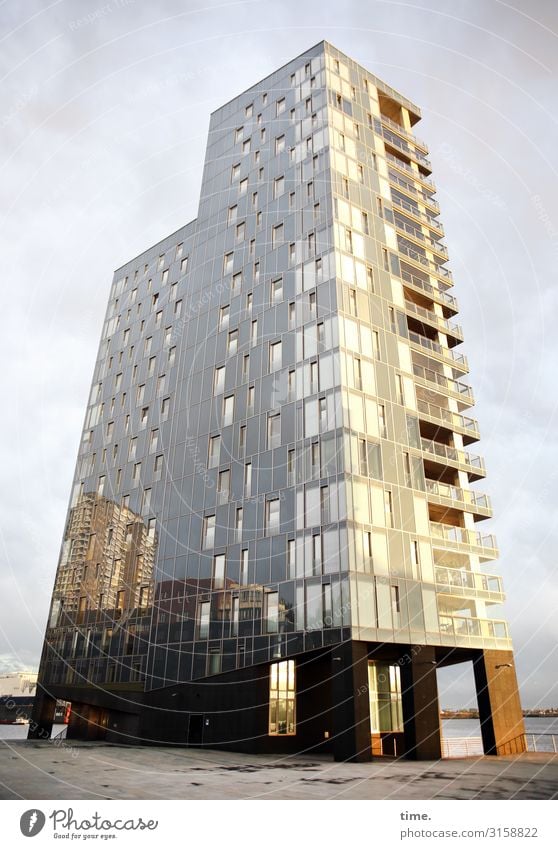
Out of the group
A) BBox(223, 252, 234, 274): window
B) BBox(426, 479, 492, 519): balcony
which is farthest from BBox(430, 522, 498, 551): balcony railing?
BBox(223, 252, 234, 274): window

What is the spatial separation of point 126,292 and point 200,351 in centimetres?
1942

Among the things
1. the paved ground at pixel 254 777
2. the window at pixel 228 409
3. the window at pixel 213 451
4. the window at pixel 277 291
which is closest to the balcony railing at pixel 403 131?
the window at pixel 277 291

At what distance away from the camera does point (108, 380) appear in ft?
181

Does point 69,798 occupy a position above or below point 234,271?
below

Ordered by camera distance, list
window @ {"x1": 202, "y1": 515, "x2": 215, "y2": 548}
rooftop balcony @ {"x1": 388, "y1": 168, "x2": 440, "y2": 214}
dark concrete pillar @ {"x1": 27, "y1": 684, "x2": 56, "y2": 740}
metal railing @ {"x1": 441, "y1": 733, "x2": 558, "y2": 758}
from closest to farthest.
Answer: metal railing @ {"x1": 441, "y1": 733, "x2": 558, "y2": 758} < window @ {"x1": 202, "y1": 515, "x2": 215, "y2": 548} < dark concrete pillar @ {"x1": 27, "y1": 684, "x2": 56, "y2": 740} < rooftop balcony @ {"x1": 388, "y1": 168, "x2": 440, "y2": 214}

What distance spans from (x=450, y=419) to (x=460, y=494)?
538cm

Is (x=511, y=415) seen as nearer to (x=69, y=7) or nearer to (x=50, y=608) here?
(x=50, y=608)

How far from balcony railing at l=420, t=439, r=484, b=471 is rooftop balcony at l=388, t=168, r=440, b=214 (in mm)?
22453

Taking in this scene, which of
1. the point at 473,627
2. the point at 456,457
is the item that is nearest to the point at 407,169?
the point at 456,457

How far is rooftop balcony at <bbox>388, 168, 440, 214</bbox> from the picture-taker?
47.6m

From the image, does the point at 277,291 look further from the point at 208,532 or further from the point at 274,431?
the point at 208,532

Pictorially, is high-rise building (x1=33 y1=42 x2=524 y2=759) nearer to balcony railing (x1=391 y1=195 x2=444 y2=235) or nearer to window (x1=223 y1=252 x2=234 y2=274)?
balcony railing (x1=391 y1=195 x2=444 y2=235)

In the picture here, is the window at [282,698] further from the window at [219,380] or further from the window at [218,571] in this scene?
the window at [219,380]
